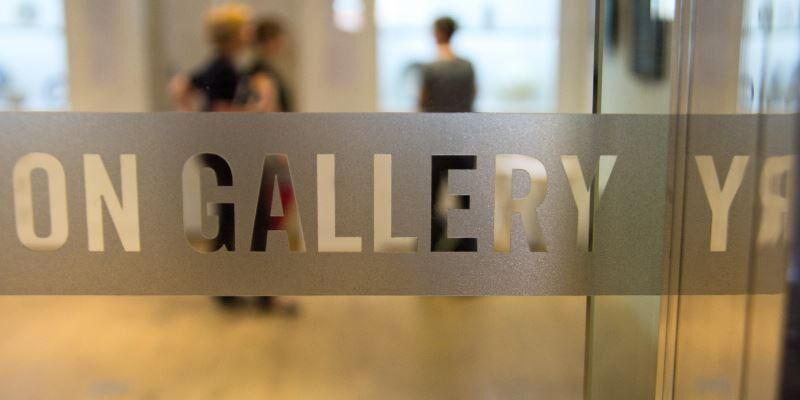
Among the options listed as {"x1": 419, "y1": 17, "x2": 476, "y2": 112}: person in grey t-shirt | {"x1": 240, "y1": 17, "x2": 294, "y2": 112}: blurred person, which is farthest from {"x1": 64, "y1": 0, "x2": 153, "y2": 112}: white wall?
{"x1": 419, "y1": 17, "x2": 476, "y2": 112}: person in grey t-shirt

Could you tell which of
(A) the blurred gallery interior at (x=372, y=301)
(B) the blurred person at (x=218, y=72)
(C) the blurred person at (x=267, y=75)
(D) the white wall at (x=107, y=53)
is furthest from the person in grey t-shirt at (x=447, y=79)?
(D) the white wall at (x=107, y=53)

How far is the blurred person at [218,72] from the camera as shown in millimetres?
1485

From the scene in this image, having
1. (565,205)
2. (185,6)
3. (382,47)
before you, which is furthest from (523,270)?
(185,6)

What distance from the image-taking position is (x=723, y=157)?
57.6 inches

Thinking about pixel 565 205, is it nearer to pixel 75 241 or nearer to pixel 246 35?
pixel 246 35

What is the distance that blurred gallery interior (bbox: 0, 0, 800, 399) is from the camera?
1.48m

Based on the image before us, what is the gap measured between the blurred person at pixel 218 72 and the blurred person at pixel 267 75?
0.03m

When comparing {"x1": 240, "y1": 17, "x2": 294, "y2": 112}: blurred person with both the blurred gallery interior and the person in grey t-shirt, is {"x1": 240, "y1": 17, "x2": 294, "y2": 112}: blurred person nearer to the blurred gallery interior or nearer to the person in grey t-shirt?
the blurred gallery interior

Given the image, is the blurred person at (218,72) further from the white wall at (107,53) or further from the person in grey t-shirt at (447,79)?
the person in grey t-shirt at (447,79)

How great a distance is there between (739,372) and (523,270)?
0.48 meters

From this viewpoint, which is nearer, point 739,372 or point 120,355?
point 739,372

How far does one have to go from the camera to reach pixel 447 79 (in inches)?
58.6

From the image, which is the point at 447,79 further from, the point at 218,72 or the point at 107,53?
the point at 107,53

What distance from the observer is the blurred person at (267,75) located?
149 centimetres
